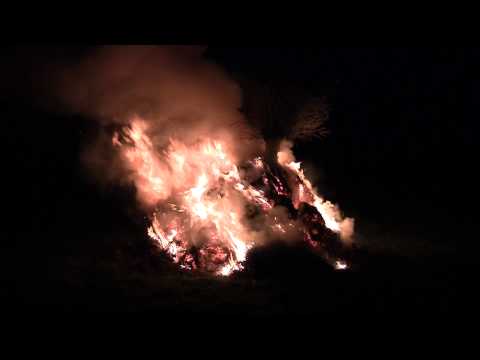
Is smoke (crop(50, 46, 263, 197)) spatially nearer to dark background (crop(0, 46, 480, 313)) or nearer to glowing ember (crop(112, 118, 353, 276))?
glowing ember (crop(112, 118, 353, 276))

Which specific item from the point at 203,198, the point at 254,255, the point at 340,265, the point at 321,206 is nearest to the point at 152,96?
the point at 203,198

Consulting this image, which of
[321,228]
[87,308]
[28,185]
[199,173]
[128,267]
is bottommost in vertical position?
[87,308]

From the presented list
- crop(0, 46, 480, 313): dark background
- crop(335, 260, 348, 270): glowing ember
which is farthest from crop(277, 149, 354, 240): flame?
crop(335, 260, 348, 270): glowing ember

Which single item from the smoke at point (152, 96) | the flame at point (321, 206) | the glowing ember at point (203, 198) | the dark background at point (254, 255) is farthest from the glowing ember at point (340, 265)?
the smoke at point (152, 96)

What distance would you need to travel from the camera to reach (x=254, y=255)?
8.60 metres

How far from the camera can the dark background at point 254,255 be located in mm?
6941

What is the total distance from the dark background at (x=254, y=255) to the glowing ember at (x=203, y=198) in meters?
0.56

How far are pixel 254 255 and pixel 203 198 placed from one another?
184 centimetres

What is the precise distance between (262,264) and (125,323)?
11.4ft

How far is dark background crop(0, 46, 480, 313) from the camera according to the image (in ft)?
22.8

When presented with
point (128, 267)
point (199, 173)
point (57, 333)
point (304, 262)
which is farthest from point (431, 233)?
point (57, 333)

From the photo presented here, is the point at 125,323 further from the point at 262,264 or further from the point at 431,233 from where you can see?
the point at 431,233

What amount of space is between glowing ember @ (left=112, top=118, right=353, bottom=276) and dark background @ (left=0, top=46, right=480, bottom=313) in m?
0.56

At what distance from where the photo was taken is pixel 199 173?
9.68 m
